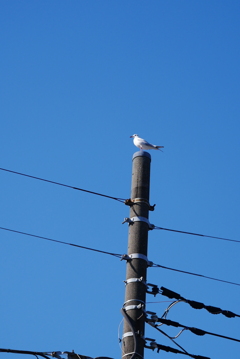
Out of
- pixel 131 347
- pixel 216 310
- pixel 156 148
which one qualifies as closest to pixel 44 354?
pixel 131 347

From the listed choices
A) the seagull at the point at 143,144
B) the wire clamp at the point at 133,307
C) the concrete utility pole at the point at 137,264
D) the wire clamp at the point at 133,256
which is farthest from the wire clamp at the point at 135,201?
the seagull at the point at 143,144

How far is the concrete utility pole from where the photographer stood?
859 centimetres

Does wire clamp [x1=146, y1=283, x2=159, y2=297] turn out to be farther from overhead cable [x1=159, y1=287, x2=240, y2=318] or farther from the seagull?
the seagull

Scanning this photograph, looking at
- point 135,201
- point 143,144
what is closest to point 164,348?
point 135,201

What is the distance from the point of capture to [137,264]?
29.7 ft

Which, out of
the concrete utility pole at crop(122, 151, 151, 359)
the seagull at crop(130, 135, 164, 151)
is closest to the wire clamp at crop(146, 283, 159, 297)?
the concrete utility pole at crop(122, 151, 151, 359)

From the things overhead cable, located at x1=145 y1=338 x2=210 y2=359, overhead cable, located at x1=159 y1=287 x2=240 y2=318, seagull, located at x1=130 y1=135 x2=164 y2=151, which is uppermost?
seagull, located at x1=130 y1=135 x2=164 y2=151

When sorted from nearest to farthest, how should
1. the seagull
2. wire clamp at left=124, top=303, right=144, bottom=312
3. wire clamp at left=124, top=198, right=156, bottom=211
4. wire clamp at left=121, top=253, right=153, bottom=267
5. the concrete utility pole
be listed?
the concrete utility pole, wire clamp at left=124, top=303, right=144, bottom=312, wire clamp at left=121, top=253, right=153, bottom=267, wire clamp at left=124, top=198, right=156, bottom=211, the seagull

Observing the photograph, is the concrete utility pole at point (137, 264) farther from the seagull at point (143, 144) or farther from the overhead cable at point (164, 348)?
the seagull at point (143, 144)

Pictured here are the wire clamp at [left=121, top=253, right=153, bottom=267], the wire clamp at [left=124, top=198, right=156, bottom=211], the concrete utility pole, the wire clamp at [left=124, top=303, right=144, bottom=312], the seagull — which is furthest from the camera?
the seagull

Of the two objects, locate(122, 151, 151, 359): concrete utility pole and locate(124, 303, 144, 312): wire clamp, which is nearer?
locate(122, 151, 151, 359): concrete utility pole

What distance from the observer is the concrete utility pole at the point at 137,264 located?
8586 mm

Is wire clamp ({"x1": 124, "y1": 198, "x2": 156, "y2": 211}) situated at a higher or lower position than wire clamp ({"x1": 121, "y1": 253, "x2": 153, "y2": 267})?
higher

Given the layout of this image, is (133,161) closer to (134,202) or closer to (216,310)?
(134,202)
